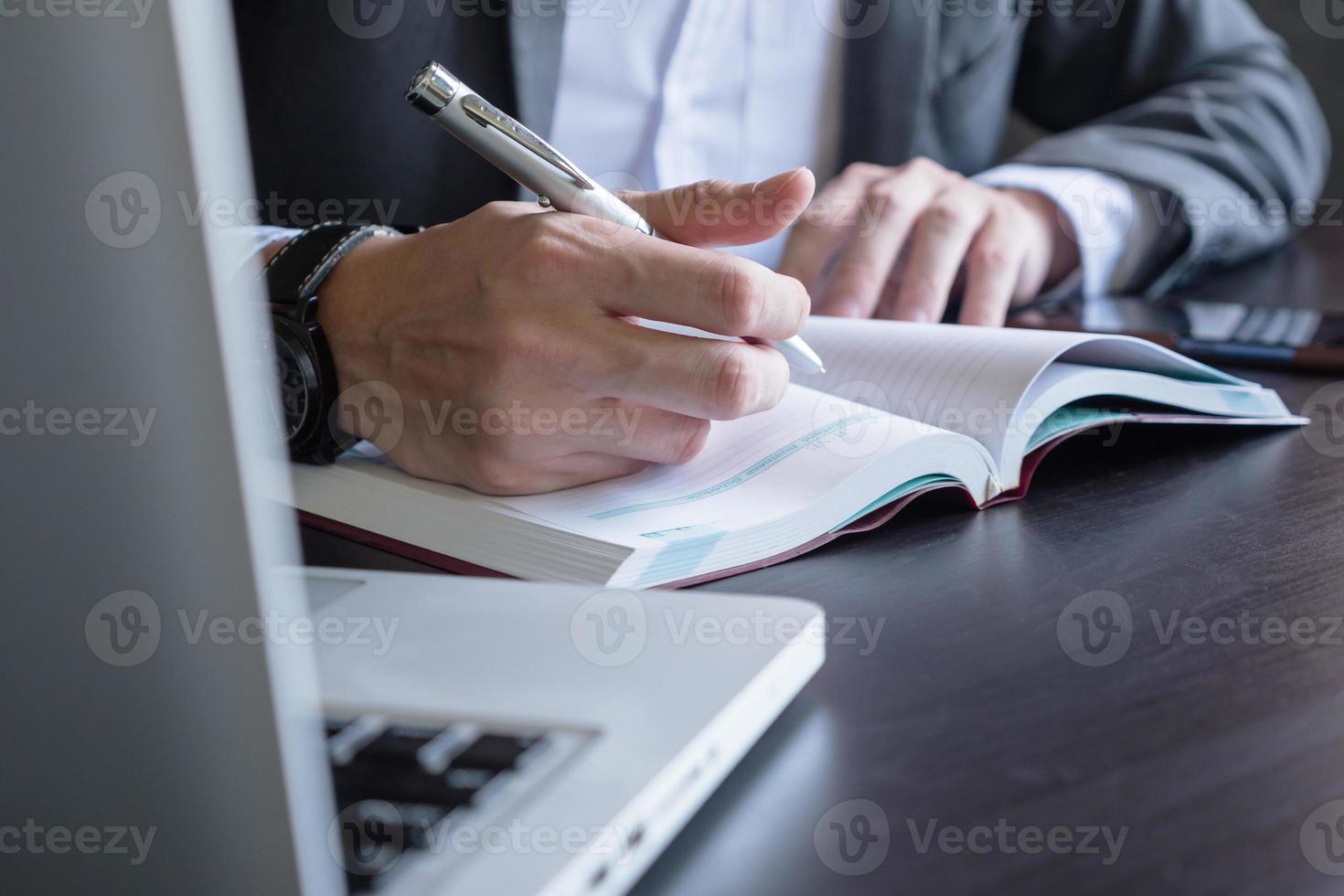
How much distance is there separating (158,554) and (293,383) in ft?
1.47

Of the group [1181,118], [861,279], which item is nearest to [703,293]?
[861,279]

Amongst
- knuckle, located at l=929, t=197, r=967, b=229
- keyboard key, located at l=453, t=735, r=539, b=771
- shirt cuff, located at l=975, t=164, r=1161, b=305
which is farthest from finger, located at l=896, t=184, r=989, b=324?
keyboard key, located at l=453, t=735, r=539, b=771

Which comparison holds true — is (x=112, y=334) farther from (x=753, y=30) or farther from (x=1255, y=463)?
(x=753, y=30)

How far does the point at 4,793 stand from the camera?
0.21 metres

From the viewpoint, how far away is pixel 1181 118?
1.21 meters

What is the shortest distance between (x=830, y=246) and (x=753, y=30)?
0.45 m

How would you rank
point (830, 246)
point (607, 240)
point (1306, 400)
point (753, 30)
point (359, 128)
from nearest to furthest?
point (607, 240), point (1306, 400), point (830, 246), point (359, 128), point (753, 30)

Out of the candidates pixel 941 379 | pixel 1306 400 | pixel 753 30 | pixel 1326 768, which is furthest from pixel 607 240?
pixel 753 30

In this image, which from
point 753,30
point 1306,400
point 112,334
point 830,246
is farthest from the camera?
point 753,30

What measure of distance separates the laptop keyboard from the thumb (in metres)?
0.34

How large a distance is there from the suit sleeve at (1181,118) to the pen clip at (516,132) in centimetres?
69

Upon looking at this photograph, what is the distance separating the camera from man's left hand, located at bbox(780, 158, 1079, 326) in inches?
33.2

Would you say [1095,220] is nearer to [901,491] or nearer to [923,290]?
[923,290]

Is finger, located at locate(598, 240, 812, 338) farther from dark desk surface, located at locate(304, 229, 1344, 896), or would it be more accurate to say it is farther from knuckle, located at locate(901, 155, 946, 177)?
knuckle, located at locate(901, 155, 946, 177)
